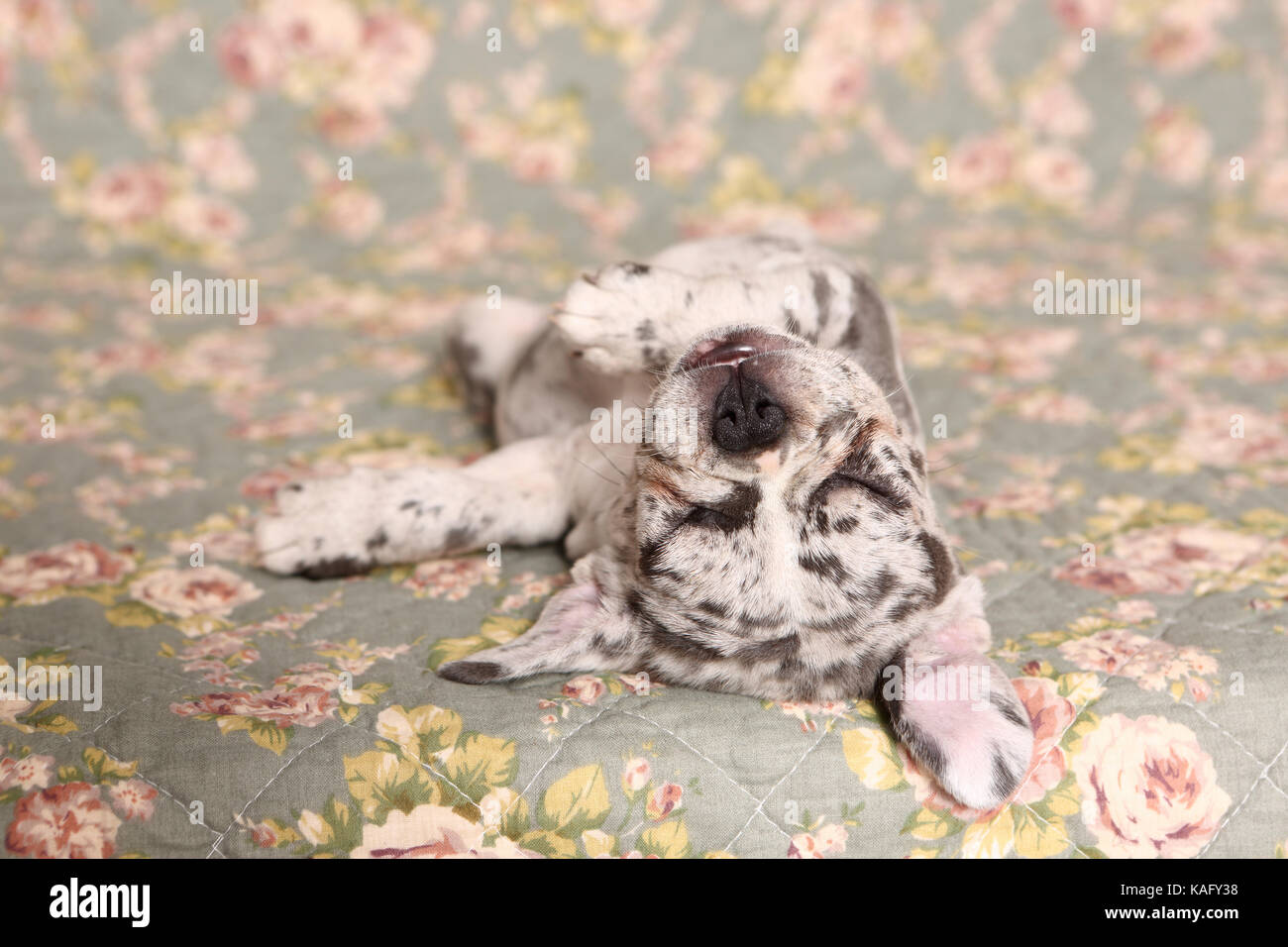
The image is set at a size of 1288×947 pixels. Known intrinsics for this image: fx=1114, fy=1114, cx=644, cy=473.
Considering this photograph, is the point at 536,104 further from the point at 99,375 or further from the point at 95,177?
the point at 99,375

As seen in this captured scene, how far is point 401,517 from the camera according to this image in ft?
10.1

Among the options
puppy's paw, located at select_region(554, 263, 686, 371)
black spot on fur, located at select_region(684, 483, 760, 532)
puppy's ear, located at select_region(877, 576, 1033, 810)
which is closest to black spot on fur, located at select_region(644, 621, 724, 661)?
black spot on fur, located at select_region(684, 483, 760, 532)

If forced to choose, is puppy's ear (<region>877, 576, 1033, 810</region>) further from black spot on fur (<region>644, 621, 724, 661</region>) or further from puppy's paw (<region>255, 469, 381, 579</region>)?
puppy's paw (<region>255, 469, 381, 579</region>)

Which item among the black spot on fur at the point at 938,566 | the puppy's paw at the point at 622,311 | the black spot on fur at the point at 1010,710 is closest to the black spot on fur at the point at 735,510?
the black spot on fur at the point at 938,566

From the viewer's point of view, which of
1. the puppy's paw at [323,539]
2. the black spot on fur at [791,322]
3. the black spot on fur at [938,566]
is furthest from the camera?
the black spot on fur at [791,322]

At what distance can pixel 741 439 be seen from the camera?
2.45m

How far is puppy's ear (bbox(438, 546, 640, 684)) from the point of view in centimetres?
248

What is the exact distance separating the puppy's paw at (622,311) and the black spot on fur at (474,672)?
1046 millimetres

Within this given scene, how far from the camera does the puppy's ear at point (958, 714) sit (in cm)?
223

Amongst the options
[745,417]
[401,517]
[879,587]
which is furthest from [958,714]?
[401,517]

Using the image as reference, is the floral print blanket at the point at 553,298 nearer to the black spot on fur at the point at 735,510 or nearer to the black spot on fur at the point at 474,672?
the black spot on fur at the point at 474,672

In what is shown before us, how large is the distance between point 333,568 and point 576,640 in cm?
87

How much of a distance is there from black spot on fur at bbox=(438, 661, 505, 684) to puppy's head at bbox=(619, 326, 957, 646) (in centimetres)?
38

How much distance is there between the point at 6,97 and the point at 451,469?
4203 millimetres
